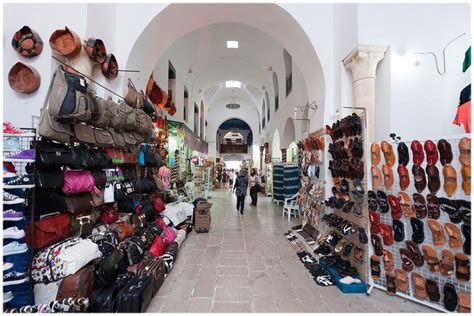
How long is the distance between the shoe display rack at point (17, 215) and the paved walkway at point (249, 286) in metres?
1.22

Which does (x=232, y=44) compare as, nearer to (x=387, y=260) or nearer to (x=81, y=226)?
(x=81, y=226)

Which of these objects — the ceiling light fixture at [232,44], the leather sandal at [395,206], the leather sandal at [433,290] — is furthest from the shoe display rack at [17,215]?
the ceiling light fixture at [232,44]

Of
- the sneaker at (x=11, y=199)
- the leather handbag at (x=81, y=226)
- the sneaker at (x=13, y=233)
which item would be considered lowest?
the leather handbag at (x=81, y=226)

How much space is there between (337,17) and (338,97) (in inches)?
58.6

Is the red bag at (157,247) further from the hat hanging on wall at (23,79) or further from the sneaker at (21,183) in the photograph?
the hat hanging on wall at (23,79)

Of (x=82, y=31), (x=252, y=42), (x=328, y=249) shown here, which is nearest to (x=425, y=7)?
(x=328, y=249)

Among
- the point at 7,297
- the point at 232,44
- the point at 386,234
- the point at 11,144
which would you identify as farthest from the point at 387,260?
the point at 232,44

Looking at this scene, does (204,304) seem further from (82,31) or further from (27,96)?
(82,31)

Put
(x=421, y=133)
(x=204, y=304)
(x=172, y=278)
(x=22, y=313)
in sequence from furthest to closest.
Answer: (x=421, y=133), (x=172, y=278), (x=204, y=304), (x=22, y=313)

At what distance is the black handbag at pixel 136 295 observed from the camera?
7.01ft

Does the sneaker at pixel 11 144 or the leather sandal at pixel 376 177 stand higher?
the sneaker at pixel 11 144

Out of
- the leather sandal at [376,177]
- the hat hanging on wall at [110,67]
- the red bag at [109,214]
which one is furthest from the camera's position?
the hat hanging on wall at [110,67]

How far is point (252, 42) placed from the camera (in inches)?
377

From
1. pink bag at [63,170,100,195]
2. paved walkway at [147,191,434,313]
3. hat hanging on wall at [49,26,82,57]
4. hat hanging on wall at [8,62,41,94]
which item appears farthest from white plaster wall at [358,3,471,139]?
hat hanging on wall at [8,62,41,94]
